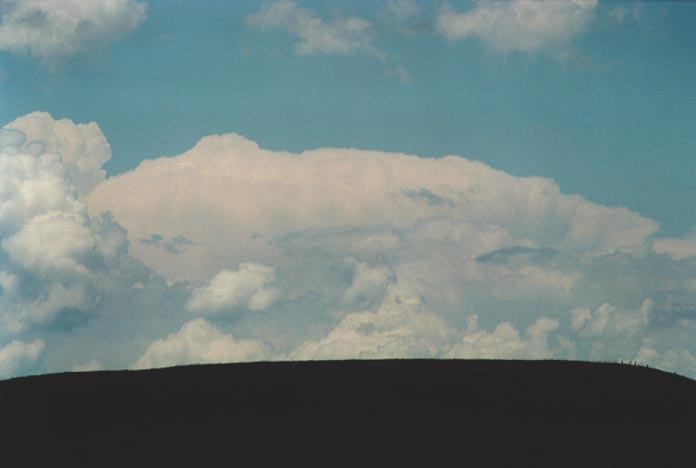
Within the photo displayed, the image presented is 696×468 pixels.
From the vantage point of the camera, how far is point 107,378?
5362 cm

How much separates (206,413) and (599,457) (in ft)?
63.3

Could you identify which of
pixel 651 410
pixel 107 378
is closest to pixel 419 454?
pixel 651 410

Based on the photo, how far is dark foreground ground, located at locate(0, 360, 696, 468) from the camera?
39.4 metres

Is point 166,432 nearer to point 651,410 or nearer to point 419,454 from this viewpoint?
point 419,454

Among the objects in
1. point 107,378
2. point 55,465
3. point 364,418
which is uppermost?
point 107,378

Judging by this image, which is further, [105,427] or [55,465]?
[105,427]

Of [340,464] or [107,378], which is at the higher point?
[107,378]

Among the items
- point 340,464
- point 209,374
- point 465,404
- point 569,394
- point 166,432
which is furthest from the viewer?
point 209,374

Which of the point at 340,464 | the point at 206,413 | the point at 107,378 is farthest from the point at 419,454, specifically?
the point at 107,378

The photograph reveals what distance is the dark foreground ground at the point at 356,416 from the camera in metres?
39.4

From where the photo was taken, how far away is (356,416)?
43.4 meters

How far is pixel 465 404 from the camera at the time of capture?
45.7 m

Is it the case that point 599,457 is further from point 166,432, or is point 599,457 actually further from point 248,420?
point 166,432

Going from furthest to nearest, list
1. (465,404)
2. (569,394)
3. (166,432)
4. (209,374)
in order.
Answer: (209,374) → (569,394) → (465,404) → (166,432)
